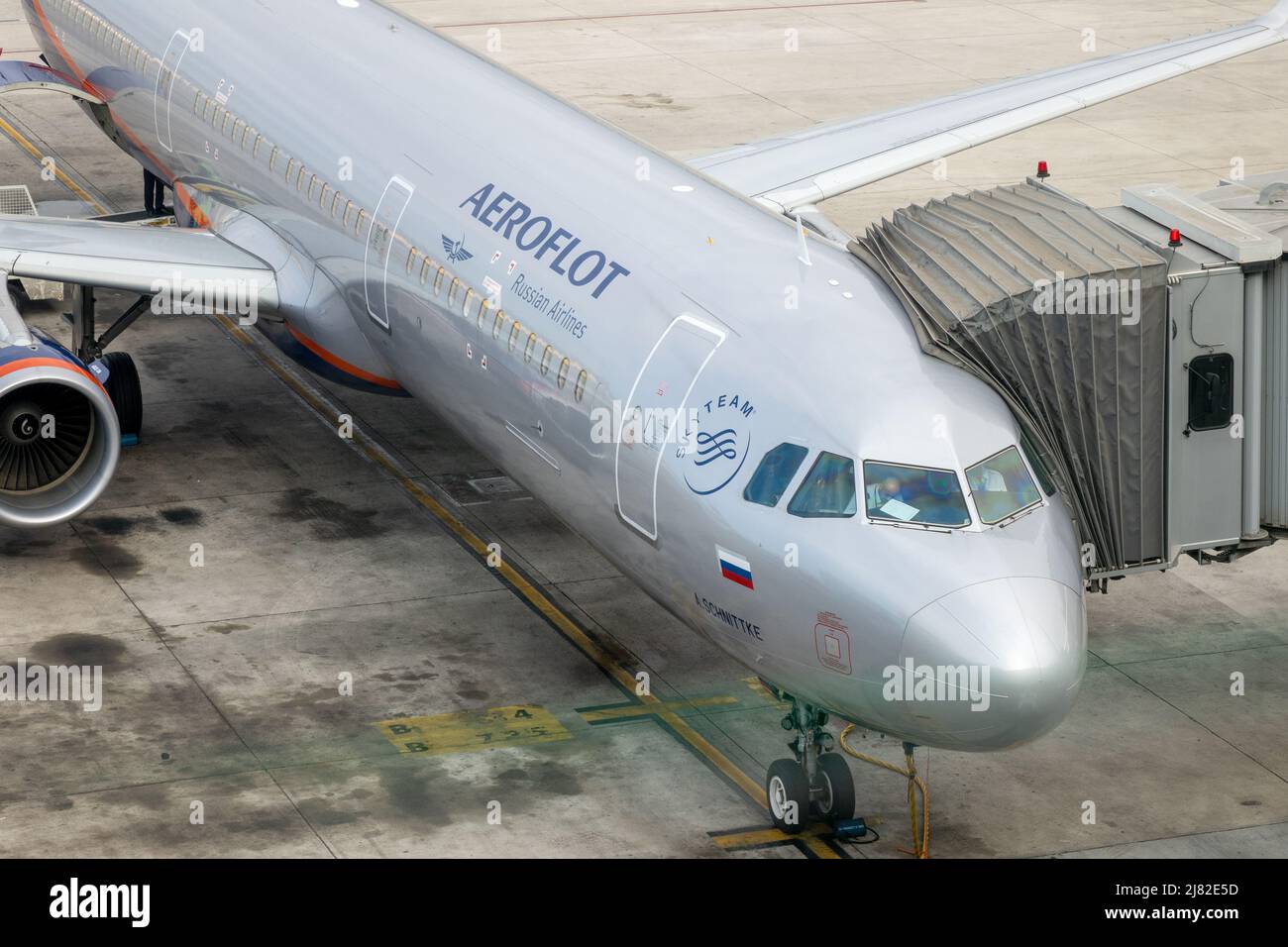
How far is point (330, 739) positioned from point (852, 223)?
684 inches

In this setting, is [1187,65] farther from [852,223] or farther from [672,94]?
[672,94]

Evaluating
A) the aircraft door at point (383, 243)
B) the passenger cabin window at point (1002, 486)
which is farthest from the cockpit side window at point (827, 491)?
the aircraft door at point (383, 243)

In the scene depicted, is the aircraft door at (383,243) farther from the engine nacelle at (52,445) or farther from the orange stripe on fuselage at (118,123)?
the orange stripe on fuselage at (118,123)

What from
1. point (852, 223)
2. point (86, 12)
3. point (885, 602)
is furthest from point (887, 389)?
point (852, 223)

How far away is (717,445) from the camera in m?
14.3

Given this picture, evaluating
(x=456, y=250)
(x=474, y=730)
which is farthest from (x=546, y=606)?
(x=456, y=250)

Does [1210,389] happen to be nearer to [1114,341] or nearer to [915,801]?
[1114,341]

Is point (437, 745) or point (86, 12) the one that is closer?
point (437, 745)

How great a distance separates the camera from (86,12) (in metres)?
26.0

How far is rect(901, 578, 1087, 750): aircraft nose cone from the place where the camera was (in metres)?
12.9

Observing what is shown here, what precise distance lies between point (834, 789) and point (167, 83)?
43.7 ft

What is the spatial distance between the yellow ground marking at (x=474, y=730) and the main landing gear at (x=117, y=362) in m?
7.94

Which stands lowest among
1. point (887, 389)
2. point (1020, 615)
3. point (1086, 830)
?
point (1086, 830)

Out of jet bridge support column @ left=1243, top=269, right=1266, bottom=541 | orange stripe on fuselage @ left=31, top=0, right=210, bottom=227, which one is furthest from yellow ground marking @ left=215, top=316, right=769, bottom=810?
jet bridge support column @ left=1243, top=269, right=1266, bottom=541
